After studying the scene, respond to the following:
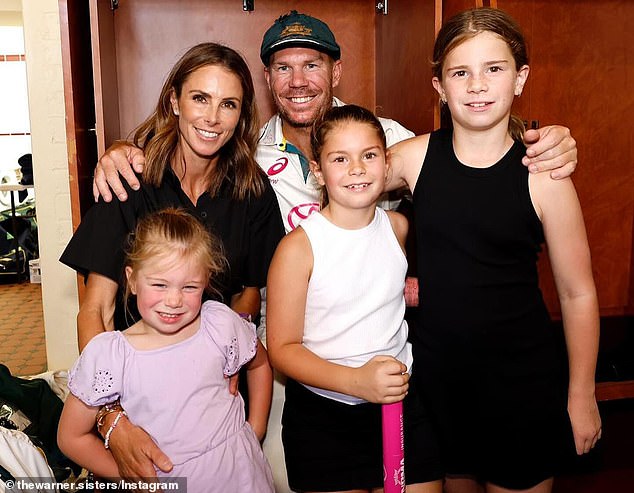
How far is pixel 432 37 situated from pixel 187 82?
0.85 m

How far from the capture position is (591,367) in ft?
4.91

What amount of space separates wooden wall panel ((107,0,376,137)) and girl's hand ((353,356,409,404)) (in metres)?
1.69

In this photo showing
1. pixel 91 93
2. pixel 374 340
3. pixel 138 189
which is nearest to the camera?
pixel 374 340

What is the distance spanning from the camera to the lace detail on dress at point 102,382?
1.31m

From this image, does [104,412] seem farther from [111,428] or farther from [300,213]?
[300,213]

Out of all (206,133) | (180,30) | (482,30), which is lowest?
Result: (206,133)

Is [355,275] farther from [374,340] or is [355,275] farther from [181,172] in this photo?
[181,172]

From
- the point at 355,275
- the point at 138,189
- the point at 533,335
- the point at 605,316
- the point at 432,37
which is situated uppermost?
the point at 432,37

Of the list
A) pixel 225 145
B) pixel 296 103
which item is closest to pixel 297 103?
pixel 296 103

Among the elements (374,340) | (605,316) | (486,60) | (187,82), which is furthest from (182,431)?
(605,316)

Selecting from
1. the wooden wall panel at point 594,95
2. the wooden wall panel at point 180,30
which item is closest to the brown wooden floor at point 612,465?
the wooden wall panel at point 594,95

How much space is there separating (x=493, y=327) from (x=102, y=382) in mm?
885

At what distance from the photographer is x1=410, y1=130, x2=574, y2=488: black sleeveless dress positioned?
1495 mm

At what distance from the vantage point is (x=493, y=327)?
151 centimetres
